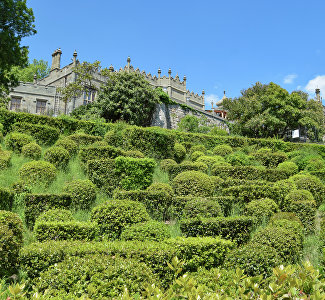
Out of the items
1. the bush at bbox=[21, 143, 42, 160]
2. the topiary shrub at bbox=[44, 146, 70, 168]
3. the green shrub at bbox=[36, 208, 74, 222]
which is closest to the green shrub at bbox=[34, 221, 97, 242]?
the green shrub at bbox=[36, 208, 74, 222]

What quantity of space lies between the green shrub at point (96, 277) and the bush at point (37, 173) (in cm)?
527

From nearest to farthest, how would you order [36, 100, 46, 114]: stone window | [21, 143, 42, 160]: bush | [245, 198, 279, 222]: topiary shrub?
[245, 198, 279, 222]: topiary shrub
[21, 143, 42, 160]: bush
[36, 100, 46, 114]: stone window

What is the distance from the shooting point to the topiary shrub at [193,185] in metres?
9.46

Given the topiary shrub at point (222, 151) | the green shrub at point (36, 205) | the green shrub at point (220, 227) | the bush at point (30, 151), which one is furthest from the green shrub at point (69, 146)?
the green shrub at point (220, 227)

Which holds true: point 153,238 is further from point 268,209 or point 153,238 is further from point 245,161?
point 245,161

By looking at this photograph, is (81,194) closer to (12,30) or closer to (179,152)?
(179,152)

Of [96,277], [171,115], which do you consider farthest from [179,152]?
[171,115]

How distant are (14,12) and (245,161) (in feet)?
45.9

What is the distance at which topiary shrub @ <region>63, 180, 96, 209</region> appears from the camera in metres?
8.51

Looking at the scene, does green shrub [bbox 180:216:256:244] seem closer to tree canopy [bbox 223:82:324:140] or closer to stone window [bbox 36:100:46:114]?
stone window [bbox 36:100:46:114]

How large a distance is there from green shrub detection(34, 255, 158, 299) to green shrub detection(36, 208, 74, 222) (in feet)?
6.62

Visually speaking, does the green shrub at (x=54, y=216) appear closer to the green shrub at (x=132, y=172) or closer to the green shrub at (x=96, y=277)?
the green shrub at (x=96, y=277)

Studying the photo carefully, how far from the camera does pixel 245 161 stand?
1511 cm

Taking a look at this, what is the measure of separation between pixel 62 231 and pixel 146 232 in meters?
1.64
